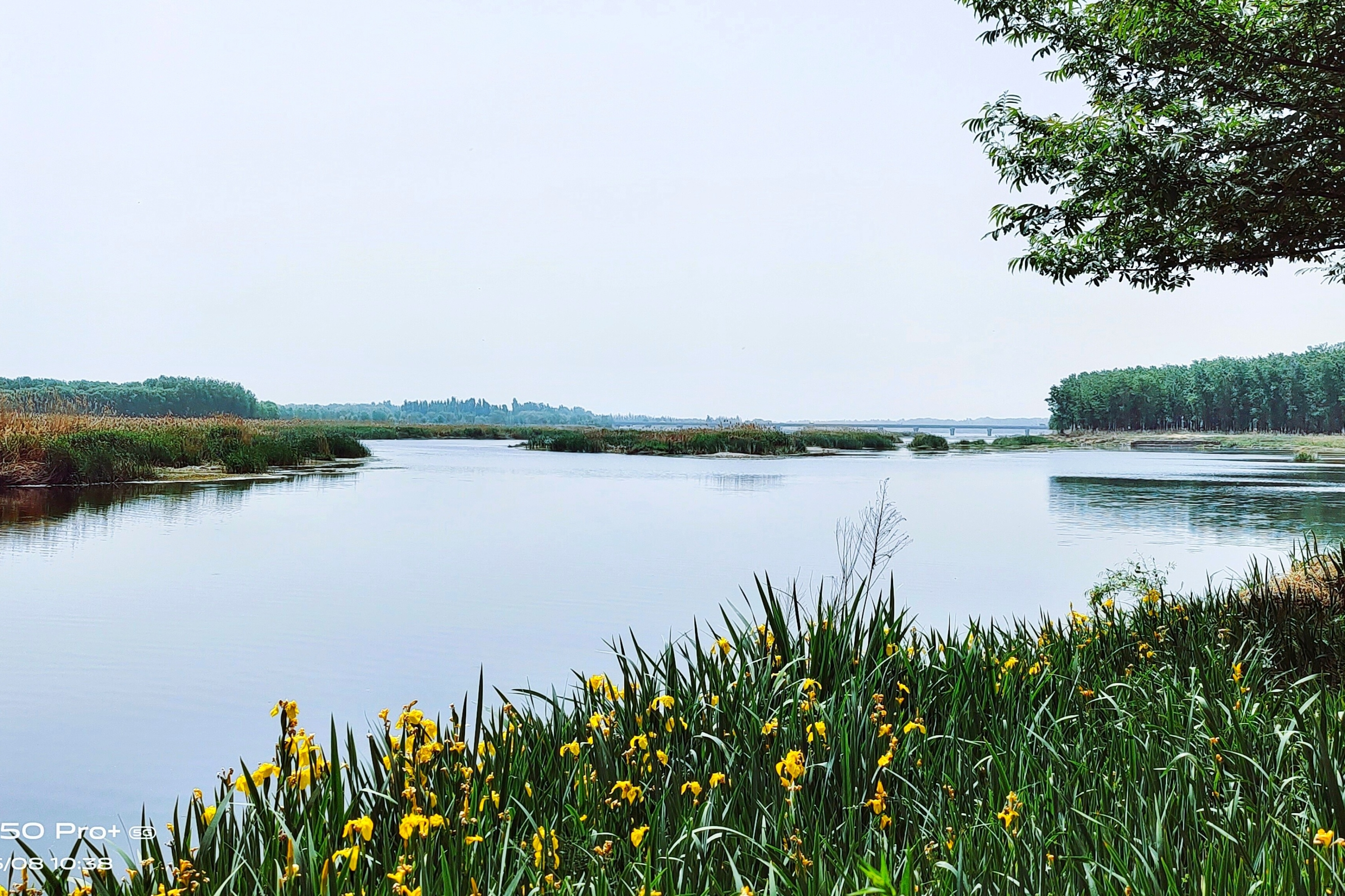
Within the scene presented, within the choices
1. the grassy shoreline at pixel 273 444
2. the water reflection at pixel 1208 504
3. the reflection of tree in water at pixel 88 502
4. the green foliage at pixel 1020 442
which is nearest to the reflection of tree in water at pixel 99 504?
the reflection of tree in water at pixel 88 502

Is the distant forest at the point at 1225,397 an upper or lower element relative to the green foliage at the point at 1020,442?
upper

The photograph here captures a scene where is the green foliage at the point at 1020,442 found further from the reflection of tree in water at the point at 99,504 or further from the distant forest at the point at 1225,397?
the reflection of tree in water at the point at 99,504

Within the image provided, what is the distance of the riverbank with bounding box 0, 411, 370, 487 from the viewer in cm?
1666

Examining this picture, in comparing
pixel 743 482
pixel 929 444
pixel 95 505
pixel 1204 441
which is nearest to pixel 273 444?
pixel 95 505

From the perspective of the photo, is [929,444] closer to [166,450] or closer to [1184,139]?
[166,450]

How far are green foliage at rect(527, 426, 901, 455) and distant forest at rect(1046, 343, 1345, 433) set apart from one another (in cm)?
5075

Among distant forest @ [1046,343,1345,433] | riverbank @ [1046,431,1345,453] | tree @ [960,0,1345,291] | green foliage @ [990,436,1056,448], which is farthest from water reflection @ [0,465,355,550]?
distant forest @ [1046,343,1345,433]

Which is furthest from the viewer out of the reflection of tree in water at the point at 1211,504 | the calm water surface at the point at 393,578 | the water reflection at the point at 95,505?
the reflection of tree in water at the point at 1211,504

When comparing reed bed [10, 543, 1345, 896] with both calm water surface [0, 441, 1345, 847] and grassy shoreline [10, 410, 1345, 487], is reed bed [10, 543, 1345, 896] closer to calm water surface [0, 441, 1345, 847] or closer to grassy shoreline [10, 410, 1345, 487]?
calm water surface [0, 441, 1345, 847]

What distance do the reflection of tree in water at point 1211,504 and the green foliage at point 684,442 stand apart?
1364 centimetres

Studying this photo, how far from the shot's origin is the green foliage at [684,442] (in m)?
37.5

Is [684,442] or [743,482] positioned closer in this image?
[743,482]

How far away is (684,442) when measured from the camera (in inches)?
1484

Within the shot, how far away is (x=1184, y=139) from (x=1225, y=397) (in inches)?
3368
